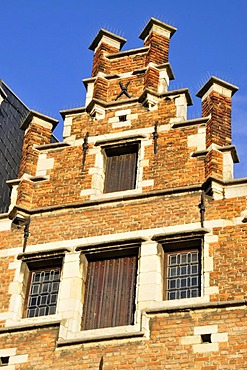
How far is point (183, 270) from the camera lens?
1431 centimetres

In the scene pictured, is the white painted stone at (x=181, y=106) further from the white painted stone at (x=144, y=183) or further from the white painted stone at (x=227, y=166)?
the white painted stone at (x=144, y=183)

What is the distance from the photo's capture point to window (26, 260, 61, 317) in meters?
→ 14.5

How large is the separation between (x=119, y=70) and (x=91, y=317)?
5.75 meters

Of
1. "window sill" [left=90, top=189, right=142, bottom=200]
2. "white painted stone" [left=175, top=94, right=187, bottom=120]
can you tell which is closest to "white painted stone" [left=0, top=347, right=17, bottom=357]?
"window sill" [left=90, top=189, right=142, bottom=200]

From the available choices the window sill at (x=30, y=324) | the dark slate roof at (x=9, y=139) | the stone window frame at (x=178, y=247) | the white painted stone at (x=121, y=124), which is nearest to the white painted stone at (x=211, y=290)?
the stone window frame at (x=178, y=247)

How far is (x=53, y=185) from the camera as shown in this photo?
16094mm

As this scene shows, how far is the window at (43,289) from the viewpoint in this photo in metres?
14.5

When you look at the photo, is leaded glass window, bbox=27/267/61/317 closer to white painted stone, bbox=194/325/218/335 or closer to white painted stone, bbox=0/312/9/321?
white painted stone, bbox=0/312/9/321

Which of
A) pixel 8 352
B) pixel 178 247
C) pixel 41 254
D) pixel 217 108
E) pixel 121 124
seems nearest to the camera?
pixel 8 352

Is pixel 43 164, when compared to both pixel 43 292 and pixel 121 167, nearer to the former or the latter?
pixel 121 167

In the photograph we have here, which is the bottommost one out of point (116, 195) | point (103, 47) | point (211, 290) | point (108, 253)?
point (211, 290)

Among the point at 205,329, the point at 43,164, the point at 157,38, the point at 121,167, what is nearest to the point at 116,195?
the point at 121,167

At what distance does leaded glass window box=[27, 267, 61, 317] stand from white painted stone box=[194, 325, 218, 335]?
8.26ft

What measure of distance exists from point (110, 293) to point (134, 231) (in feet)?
3.66
